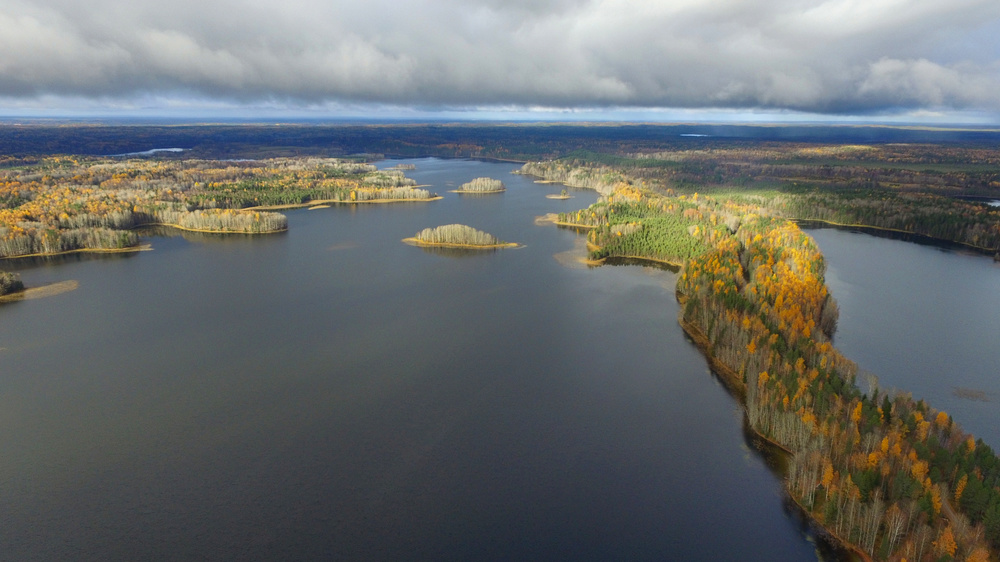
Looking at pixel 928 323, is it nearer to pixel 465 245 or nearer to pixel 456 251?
pixel 456 251

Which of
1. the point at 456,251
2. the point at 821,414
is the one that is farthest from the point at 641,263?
the point at 821,414

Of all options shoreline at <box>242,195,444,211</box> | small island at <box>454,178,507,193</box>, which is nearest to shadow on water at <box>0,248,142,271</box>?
shoreline at <box>242,195,444,211</box>

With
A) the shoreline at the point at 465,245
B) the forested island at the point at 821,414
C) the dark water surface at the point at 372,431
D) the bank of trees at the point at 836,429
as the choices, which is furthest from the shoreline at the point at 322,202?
the bank of trees at the point at 836,429

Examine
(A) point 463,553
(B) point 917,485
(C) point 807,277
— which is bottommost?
(A) point 463,553

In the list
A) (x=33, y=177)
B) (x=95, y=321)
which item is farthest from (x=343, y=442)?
(x=33, y=177)

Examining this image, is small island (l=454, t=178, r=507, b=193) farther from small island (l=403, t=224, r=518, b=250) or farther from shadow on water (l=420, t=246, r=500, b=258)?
shadow on water (l=420, t=246, r=500, b=258)

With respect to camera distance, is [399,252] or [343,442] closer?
[343,442]

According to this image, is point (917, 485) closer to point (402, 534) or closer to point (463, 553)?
point (463, 553)
